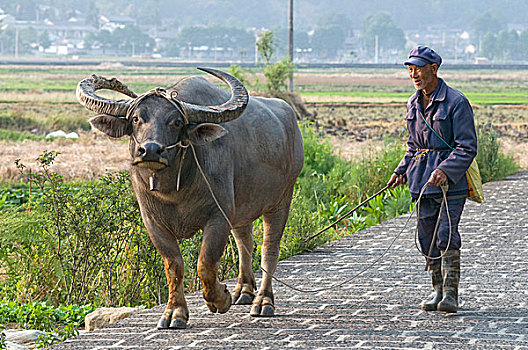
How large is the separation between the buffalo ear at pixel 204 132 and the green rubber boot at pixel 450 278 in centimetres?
208

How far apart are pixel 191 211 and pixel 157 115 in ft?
2.62

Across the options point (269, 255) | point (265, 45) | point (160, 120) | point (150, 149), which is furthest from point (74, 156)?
point (150, 149)

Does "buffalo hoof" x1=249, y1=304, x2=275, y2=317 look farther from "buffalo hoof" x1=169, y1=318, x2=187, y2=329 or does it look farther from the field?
the field

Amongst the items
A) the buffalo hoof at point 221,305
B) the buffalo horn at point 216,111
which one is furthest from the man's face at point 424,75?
the buffalo hoof at point 221,305

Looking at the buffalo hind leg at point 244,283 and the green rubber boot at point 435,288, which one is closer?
the green rubber boot at point 435,288

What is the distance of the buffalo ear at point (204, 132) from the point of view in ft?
20.1

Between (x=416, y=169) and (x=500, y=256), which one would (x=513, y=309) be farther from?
(x=500, y=256)

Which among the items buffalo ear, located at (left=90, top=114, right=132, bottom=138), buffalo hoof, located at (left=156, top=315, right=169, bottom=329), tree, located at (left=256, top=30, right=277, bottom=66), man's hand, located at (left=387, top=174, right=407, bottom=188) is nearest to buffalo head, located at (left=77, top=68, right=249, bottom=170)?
buffalo ear, located at (left=90, top=114, right=132, bottom=138)

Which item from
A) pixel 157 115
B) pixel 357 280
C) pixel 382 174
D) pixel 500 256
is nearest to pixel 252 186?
pixel 157 115

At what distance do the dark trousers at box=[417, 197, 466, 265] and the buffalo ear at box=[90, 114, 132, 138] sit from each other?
94.6 inches

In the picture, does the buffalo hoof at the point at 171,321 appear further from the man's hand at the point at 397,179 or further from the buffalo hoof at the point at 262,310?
the man's hand at the point at 397,179

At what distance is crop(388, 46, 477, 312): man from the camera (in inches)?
262

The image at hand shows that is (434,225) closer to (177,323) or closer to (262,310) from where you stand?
(262,310)

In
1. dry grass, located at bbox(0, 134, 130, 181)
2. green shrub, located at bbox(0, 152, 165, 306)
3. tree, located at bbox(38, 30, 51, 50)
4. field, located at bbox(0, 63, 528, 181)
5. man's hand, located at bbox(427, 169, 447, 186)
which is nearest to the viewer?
man's hand, located at bbox(427, 169, 447, 186)
